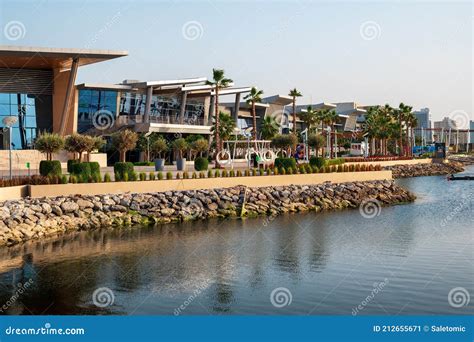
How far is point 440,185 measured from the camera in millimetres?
60312

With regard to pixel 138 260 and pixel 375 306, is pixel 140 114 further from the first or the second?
pixel 375 306

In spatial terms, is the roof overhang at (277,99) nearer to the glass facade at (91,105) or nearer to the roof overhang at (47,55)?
the glass facade at (91,105)

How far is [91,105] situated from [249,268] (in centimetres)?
4744

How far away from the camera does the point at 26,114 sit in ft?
189

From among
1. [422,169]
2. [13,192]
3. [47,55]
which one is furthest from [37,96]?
[422,169]

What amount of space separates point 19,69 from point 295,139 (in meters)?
26.0

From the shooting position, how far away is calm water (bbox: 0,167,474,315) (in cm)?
1608

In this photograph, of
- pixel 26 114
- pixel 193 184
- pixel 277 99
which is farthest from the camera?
pixel 277 99

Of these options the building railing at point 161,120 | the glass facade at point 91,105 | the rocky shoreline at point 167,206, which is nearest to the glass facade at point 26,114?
the glass facade at point 91,105

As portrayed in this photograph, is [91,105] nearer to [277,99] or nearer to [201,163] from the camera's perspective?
[201,163]

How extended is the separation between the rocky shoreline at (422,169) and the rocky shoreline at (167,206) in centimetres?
3327

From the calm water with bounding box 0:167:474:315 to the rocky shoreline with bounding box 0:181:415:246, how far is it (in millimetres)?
1581

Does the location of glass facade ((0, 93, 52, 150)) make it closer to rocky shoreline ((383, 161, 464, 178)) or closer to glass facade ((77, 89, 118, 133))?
glass facade ((77, 89, 118, 133))

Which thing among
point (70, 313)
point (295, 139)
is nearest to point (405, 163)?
point (295, 139)
